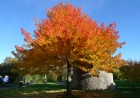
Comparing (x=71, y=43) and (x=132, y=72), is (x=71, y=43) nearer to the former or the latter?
(x=71, y=43)

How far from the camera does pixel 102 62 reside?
45.1 feet

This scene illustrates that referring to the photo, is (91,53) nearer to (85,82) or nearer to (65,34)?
(65,34)

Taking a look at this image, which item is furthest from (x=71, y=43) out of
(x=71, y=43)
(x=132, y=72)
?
(x=132, y=72)

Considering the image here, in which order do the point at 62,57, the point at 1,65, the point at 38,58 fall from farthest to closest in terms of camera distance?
the point at 1,65
the point at 62,57
the point at 38,58

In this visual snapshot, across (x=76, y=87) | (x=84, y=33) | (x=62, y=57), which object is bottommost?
(x=76, y=87)

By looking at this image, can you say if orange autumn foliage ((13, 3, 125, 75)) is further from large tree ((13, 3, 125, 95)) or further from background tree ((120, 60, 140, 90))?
background tree ((120, 60, 140, 90))

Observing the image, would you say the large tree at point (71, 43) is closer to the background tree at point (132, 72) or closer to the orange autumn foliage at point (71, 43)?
the orange autumn foliage at point (71, 43)

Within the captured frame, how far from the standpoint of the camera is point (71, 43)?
1272 centimetres

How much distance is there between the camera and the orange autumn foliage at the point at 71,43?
40.8 ft

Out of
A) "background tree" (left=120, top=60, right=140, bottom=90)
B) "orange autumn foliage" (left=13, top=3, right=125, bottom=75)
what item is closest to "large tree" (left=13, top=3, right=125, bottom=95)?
"orange autumn foliage" (left=13, top=3, right=125, bottom=75)

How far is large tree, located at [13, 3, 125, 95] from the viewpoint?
490 inches

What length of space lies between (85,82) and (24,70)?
28.8 feet

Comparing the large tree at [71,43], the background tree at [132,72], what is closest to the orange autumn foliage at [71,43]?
the large tree at [71,43]

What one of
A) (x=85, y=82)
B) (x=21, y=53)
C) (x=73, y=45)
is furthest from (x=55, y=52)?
(x=85, y=82)
